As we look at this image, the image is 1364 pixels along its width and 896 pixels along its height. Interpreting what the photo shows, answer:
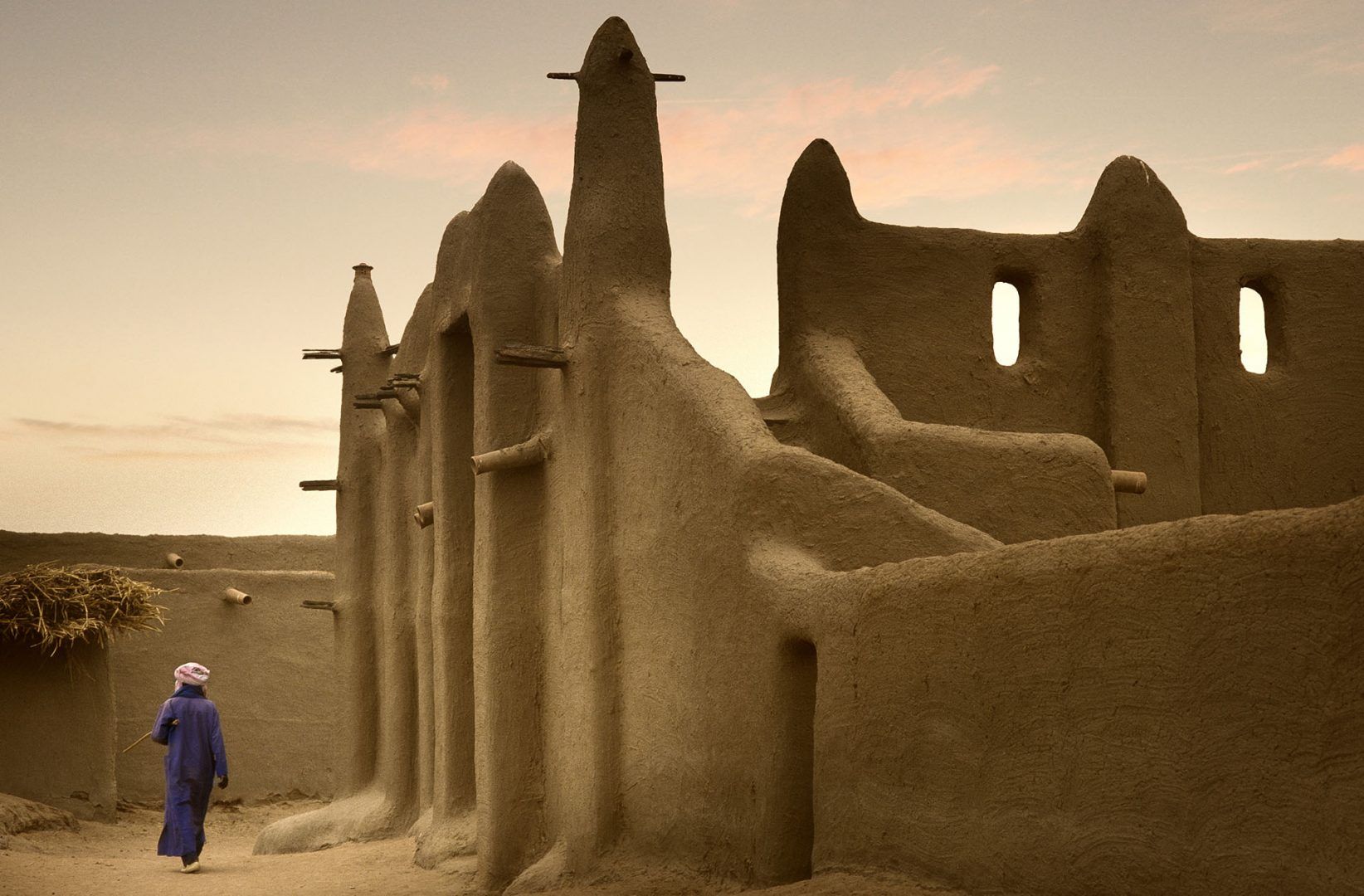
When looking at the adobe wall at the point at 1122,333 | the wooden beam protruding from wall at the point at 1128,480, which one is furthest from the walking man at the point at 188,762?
the wooden beam protruding from wall at the point at 1128,480

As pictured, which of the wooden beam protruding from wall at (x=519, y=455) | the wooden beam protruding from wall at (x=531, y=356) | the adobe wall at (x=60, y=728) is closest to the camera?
the wooden beam protruding from wall at (x=531, y=356)

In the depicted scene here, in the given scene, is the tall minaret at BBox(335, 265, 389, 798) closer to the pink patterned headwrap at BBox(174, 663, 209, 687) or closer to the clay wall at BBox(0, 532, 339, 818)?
the pink patterned headwrap at BBox(174, 663, 209, 687)

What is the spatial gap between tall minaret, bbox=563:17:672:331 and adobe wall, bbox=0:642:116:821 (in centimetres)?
963

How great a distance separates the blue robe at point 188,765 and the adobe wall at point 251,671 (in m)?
6.12

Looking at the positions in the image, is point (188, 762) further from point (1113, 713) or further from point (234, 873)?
point (1113, 713)

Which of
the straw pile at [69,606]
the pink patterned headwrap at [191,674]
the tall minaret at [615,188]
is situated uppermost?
the tall minaret at [615,188]

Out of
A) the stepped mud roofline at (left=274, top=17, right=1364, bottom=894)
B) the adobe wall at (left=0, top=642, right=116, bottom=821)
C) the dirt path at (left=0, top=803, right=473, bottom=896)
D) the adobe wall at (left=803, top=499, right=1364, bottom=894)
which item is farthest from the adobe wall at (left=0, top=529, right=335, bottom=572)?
the adobe wall at (left=803, top=499, right=1364, bottom=894)

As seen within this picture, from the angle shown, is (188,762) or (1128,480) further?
(188,762)

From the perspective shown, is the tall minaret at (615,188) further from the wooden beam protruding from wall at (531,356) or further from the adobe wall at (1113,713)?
the adobe wall at (1113,713)

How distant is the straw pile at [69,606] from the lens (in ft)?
51.2

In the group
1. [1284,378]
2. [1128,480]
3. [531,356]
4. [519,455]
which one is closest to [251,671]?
[519,455]

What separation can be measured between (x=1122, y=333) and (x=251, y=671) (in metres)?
12.1

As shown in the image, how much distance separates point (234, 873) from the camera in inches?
474

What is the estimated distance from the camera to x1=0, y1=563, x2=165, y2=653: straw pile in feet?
51.2
